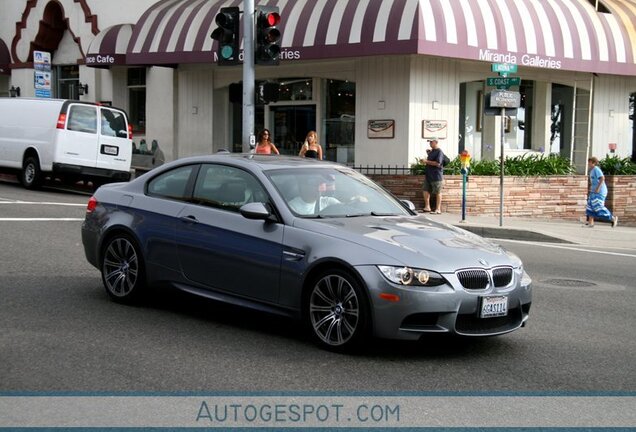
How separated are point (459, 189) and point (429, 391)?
52.0 feet

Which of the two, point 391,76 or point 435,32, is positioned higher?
point 435,32

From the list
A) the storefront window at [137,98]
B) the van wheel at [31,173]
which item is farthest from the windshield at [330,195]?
the storefront window at [137,98]

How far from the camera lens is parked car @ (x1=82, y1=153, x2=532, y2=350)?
21.3 ft

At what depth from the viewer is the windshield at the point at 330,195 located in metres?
7.45

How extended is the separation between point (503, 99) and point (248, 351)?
11.9m

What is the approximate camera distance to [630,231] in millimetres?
19016

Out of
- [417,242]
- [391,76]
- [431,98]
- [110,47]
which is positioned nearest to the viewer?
[417,242]

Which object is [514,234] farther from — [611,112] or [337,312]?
[337,312]

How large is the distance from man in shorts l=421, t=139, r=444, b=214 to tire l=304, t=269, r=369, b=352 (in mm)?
13842

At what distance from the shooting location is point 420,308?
21.0 feet

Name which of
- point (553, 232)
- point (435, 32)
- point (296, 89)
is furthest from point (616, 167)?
point (296, 89)

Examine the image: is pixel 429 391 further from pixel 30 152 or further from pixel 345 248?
pixel 30 152

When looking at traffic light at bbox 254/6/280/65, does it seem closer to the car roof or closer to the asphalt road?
the asphalt road

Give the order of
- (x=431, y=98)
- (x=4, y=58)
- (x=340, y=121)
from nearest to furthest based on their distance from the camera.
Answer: (x=431, y=98), (x=340, y=121), (x=4, y=58)
